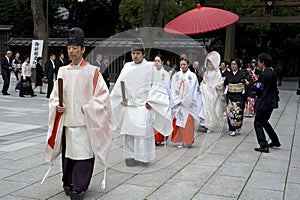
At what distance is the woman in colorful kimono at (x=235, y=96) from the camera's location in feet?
26.6

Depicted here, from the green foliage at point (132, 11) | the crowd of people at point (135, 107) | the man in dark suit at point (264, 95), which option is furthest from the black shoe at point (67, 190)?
the green foliage at point (132, 11)

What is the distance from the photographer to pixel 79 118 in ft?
13.4

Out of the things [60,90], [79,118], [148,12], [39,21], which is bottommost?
[79,118]

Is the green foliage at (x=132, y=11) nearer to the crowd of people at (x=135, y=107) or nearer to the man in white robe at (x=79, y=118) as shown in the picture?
the crowd of people at (x=135, y=107)

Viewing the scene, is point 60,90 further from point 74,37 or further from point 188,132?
point 188,132

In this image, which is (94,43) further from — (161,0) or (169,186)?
(169,186)

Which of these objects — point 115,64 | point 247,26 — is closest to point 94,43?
point 115,64

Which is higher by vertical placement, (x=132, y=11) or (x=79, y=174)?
(x=132, y=11)

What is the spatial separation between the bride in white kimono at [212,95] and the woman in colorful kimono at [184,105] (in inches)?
61.8

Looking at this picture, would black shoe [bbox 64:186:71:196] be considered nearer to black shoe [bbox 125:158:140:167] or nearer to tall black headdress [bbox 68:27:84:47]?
black shoe [bbox 125:158:140:167]

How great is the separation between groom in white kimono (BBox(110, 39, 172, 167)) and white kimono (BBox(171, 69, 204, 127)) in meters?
1.22

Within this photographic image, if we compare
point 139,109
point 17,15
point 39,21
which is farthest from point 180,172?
point 17,15

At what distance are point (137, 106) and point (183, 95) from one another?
5.11 feet

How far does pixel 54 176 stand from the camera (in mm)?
4965
